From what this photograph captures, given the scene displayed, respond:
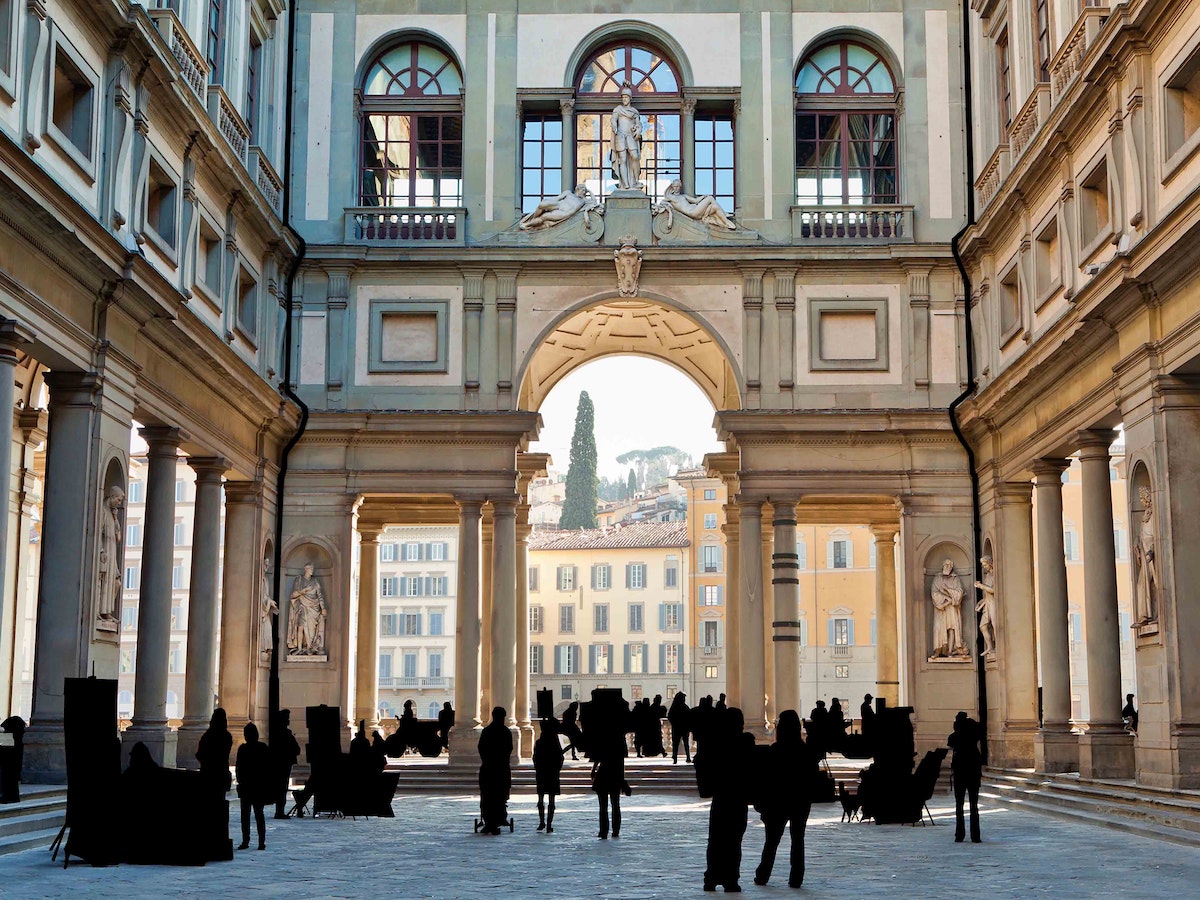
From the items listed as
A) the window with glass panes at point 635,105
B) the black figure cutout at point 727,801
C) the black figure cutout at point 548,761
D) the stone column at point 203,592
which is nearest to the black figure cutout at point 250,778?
the black figure cutout at point 548,761

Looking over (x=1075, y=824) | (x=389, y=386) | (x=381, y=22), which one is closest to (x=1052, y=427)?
(x=1075, y=824)

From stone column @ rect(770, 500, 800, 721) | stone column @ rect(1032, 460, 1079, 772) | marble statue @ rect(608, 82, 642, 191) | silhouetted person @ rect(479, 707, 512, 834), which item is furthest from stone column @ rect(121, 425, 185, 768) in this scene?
stone column @ rect(1032, 460, 1079, 772)

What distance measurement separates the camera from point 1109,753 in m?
23.4

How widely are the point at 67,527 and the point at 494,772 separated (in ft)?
21.6

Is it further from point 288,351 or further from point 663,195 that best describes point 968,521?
point 288,351

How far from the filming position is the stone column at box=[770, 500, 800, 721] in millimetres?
31094

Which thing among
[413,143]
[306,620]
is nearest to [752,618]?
[306,620]

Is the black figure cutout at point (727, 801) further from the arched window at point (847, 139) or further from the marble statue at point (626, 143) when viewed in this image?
the arched window at point (847, 139)

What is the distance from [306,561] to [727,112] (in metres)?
12.9

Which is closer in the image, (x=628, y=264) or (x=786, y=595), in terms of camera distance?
(x=786, y=595)

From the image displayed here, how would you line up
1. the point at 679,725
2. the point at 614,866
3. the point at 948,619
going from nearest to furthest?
the point at 614,866 < the point at 948,619 < the point at 679,725

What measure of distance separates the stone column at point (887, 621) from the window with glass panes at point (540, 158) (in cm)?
1160

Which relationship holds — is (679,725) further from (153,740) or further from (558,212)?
(153,740)

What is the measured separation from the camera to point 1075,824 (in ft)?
68.6
